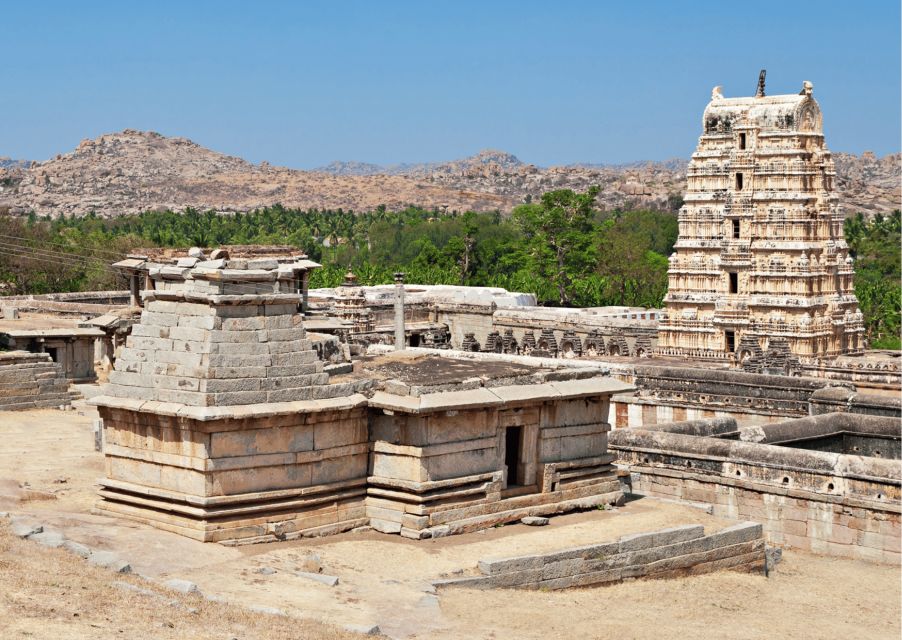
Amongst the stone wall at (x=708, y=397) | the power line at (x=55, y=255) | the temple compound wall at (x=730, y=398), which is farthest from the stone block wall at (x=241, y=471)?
the power line at (x=55, y=255)

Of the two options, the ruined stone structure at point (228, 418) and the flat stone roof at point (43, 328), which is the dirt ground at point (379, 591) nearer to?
the ruined stone structure at point (228, 418)

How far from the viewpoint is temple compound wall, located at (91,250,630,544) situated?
16.5 m

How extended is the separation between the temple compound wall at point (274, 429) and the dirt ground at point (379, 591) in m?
0.35

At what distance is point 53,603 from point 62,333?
2098 centimetres

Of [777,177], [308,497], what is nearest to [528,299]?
[777,177]

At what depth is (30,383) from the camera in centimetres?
2828

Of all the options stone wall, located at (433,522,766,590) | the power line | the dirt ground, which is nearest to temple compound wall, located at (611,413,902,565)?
the dirt ground

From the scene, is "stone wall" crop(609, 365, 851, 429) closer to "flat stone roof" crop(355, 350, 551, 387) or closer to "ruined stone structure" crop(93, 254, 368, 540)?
"flat stone roof" crop(355, 350, 551, 387)

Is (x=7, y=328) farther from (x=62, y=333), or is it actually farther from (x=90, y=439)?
(x=90, y=439)

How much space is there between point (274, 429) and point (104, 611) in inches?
168

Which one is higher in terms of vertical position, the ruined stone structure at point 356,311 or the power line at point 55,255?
the power line at point 55,255

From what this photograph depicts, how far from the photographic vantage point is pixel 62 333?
1298 inches

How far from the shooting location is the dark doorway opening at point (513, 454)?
18609 millimetres

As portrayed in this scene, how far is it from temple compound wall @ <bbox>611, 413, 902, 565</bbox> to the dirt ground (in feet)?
1.77
